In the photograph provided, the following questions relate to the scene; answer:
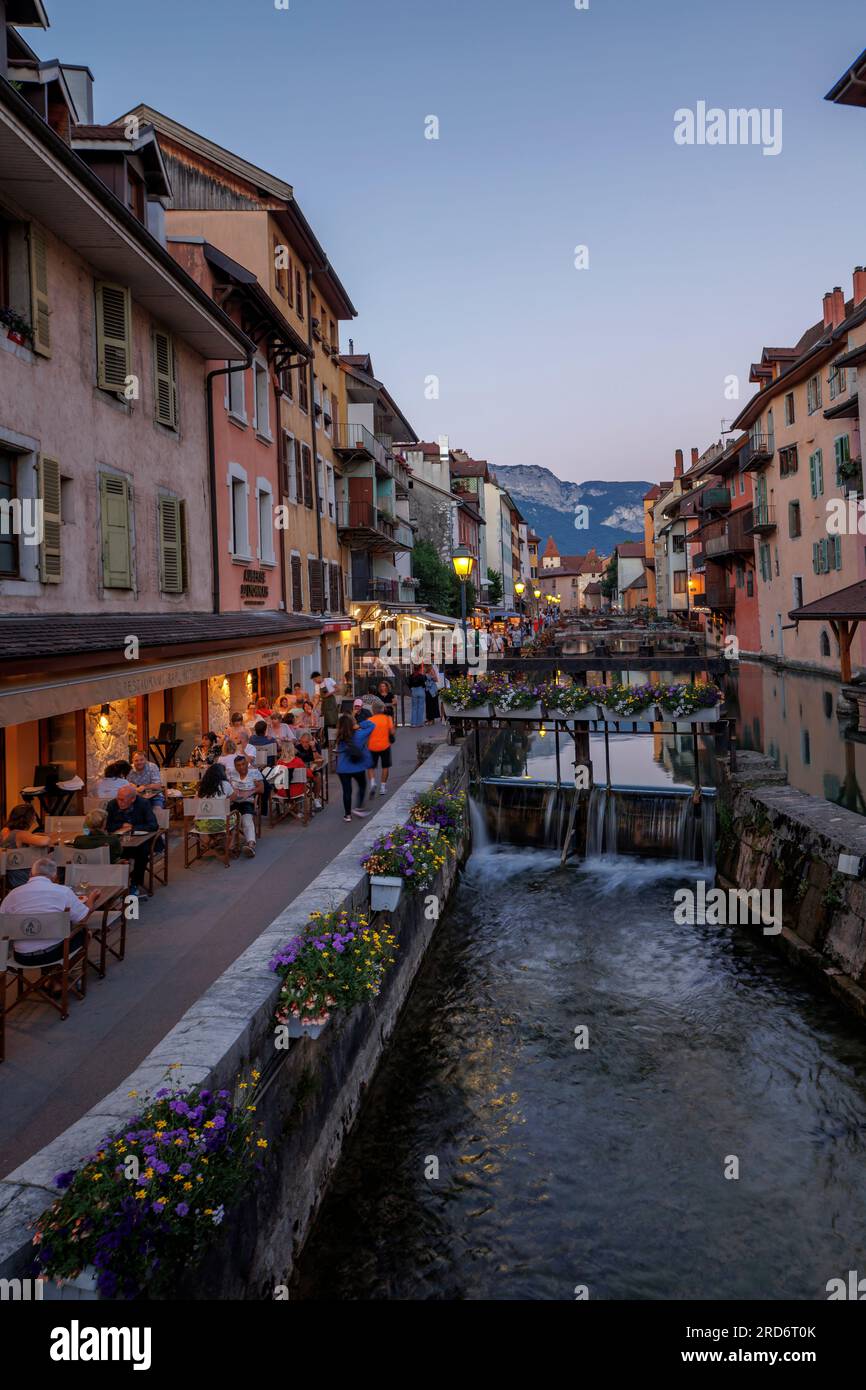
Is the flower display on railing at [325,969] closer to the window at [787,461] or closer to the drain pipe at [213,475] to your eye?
the drain pipe at [213,475]

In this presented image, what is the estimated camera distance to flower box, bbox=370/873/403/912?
8.91 m

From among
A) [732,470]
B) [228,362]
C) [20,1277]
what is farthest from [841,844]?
[732,470]

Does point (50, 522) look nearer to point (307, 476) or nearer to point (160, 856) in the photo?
point (160, 856)

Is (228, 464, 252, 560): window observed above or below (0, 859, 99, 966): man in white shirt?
above

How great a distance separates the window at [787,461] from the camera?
3988 centimetres

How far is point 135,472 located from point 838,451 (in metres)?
27.7

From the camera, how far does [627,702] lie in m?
17.5

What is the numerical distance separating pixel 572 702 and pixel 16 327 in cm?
1173

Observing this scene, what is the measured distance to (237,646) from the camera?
47.9ft

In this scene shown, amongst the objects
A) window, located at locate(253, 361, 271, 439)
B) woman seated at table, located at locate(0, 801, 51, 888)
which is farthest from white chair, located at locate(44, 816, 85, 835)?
window, located at locate(253, 361, 271, 439)

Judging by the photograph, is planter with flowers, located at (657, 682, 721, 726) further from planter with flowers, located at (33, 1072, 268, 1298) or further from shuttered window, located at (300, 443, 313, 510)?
planter with flowers, located at (33, 1072, 268, 1298)

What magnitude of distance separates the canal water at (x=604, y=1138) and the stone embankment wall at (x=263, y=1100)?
46cm

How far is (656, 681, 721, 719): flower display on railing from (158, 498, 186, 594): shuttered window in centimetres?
903
